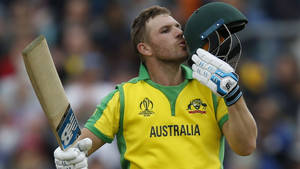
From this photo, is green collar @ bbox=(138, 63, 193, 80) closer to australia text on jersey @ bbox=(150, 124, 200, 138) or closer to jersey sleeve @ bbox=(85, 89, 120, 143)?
jersey sleeve @ bbox=(85, 89, 120, 143)

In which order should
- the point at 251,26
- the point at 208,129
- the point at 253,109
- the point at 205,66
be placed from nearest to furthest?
the point at 205,66 → the point at 208,129 → the point at 253,109 → the point at 251,26

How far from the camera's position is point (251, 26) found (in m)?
9.24

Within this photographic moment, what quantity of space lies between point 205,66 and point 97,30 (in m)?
5.40

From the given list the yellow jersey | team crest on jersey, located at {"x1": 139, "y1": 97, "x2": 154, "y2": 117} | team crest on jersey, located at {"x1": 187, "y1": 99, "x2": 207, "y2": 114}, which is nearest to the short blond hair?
the yellow jersey

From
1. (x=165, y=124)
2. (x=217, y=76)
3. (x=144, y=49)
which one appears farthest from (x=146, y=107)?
(x=217, y=76)

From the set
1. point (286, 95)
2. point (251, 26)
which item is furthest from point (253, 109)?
point (251, 26)

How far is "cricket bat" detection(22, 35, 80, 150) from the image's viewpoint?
448 cm

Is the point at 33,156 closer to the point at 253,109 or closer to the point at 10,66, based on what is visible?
the point at 10,66

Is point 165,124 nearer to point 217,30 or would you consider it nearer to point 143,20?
point 217,30

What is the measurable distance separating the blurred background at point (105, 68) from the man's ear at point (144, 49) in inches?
116

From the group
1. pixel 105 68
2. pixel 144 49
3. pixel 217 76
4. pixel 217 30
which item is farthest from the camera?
pixel 105 68

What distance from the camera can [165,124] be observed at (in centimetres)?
500

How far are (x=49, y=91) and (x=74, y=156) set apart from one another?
46 cm

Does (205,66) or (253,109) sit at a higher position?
(205,66)
